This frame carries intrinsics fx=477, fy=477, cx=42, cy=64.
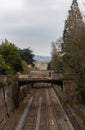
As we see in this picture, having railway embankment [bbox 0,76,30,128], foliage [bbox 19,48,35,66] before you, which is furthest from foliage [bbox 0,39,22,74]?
foliage [bbox 19,48,35,66]

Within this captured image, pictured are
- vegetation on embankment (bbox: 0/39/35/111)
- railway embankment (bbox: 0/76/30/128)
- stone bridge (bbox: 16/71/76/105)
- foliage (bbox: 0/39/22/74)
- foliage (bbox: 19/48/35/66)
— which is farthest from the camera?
foliage (bbox: 19/48/35/66)

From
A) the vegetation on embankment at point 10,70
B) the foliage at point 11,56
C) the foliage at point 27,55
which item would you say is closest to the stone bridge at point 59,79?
the vegetation on embankment at point 10,70

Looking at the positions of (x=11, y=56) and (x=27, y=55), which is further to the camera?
(x=27, y=55)

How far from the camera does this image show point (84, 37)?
230 feet

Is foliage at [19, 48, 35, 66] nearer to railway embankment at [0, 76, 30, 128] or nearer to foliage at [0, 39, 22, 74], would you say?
foliage at [0, 39, 22, 74]

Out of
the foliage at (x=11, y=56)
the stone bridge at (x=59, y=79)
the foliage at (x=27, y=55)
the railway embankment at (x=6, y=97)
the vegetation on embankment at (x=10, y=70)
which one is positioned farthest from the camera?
the foliage at (x=27, y=55)

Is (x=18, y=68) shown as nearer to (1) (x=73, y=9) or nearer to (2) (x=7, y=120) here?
(1) (x=73, y=9)

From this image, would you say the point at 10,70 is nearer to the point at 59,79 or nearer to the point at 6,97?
the point at 59,79

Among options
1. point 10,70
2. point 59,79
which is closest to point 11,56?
point 10,70

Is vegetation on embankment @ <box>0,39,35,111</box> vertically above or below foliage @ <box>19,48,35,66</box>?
below

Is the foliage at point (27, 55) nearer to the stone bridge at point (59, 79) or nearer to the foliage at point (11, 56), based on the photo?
the foliage at point (11, 56)

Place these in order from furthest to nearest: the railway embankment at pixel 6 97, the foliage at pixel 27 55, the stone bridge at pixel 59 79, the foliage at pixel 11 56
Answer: the foliage at pixel 27 55, the foliage at pixel 11 56, the stone bridge at pixel 59 79, the railway embankment at pixel 6 97

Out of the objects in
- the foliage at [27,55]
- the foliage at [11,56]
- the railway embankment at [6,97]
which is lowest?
the railway embankment at [6,97]

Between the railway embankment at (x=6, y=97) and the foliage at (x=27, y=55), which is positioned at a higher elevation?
the foliage at (x=27, y=55)
